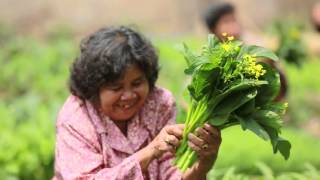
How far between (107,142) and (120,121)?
129mm

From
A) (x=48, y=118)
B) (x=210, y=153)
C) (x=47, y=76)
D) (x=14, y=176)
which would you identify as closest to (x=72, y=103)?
(x=210, y=153)

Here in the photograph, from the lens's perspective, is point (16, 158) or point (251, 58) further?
point (16, 158)

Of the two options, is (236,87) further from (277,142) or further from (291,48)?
(291,48)

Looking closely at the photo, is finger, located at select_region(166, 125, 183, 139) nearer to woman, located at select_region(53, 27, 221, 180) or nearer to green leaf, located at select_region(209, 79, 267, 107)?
woman, located at select_region(53, 27, 221, 180)

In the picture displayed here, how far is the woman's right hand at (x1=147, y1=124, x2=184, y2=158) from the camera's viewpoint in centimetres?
329

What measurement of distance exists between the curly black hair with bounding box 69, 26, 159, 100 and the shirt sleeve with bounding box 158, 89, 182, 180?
0.13 metres

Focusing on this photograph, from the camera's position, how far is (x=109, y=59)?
3.46 meters

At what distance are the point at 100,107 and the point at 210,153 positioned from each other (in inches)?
24.5

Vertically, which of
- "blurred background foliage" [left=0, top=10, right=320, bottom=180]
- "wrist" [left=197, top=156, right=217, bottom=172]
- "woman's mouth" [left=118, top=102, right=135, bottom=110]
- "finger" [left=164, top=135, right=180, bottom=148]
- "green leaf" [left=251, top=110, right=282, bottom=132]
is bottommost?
"blurred background foliage" [left=0, top=10, right=320, bottom=180]

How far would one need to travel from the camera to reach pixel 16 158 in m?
5.72

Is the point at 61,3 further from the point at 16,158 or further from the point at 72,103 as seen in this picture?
the point at 72,103

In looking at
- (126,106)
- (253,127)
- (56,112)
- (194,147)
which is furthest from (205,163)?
(56,112)

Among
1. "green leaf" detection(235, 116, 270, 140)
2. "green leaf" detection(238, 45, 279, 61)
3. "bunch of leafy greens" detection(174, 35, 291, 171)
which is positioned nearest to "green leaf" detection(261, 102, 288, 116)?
"bunch of leafy greens" detection(174, 35, 291, 171)

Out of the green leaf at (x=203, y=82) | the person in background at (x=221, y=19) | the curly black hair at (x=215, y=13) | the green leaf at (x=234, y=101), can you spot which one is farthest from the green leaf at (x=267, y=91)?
the curly black hair at (x=215, y=13)
